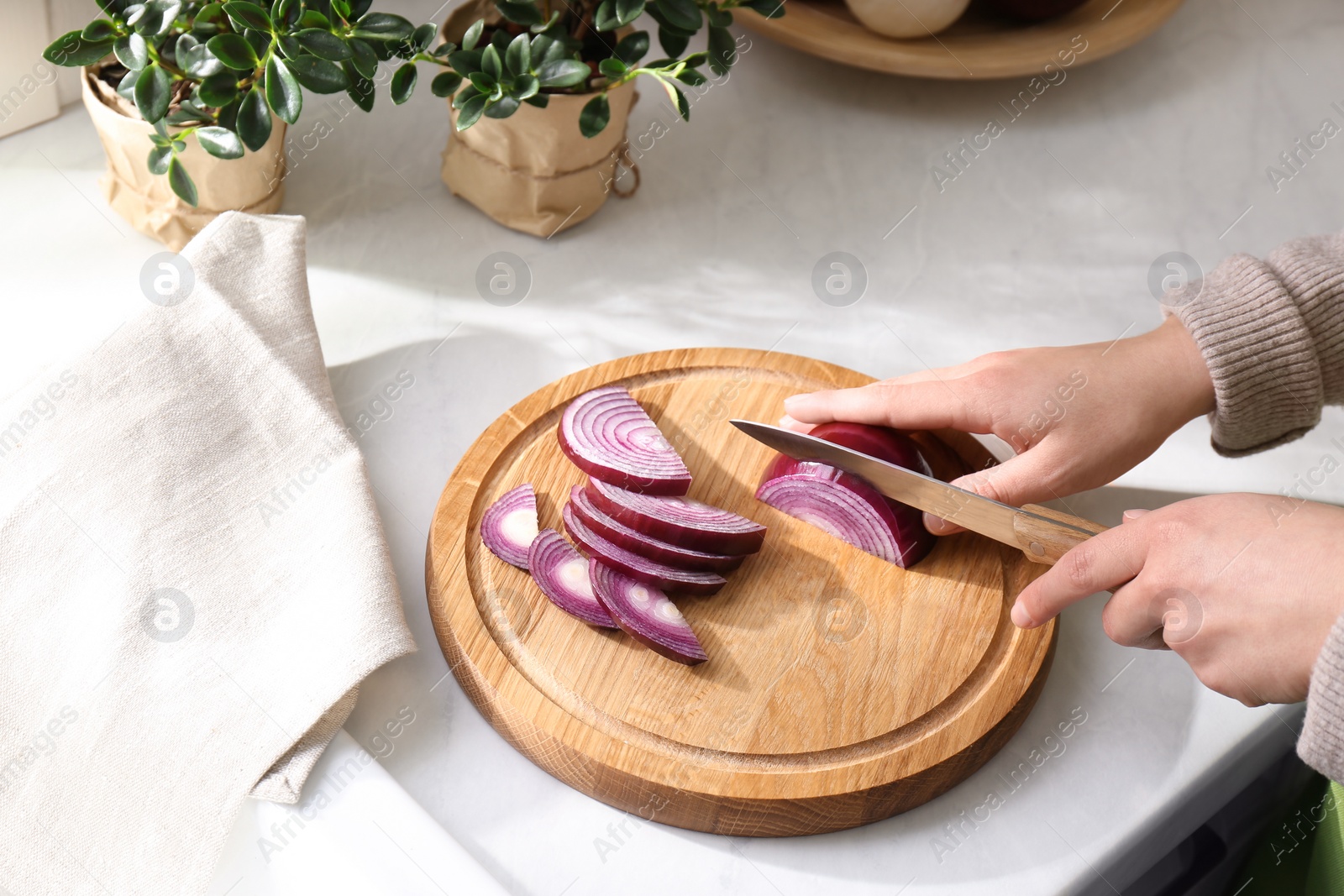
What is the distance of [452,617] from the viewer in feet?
3.35

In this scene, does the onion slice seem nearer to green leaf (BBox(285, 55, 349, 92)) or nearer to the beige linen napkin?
the beige linen napkin

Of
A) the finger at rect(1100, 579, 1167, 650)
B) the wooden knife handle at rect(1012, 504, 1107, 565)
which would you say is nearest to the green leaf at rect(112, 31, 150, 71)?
the wooden knife handle at rect(1012, 504, 1107, 565)

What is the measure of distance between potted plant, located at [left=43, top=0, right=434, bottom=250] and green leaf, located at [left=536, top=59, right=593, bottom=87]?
128 millimetres

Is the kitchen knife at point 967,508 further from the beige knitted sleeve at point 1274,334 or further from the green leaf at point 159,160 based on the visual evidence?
the green leaf at point 159,160

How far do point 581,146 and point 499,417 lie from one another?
39 cm

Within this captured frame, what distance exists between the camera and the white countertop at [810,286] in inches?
38.5

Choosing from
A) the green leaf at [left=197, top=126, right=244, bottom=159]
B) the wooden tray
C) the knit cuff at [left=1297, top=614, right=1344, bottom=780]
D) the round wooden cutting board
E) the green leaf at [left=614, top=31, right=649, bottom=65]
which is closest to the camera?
the knit cuff at [left=1297, top=614, right=1344, bottom=780]

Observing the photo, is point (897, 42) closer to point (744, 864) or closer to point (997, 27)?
point (997, 27)

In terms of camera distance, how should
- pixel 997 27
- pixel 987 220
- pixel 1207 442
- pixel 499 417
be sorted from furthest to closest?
1. pixel 997 27
2. pixel 987 220
3. pixel 1207 442
4. pixel 499 417

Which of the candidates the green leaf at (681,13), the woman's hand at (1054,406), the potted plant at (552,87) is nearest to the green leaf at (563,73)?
the potted plant at (552,87)

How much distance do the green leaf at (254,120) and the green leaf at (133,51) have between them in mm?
101

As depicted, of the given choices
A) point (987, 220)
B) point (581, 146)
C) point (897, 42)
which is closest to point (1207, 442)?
point (987, 220)

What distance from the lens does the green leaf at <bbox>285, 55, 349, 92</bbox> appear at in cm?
111

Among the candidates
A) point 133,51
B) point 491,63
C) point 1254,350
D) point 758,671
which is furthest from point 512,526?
point 1254,350
